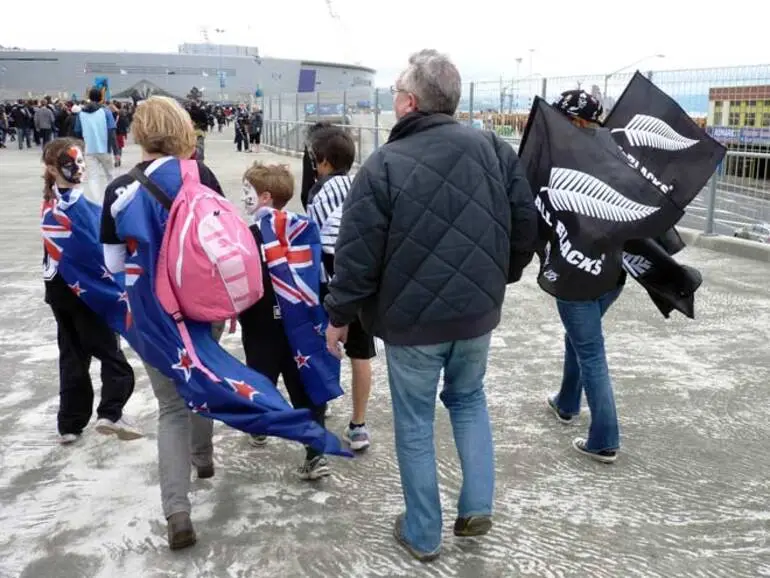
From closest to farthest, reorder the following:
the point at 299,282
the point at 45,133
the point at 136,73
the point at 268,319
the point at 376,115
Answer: the point at 299,282, the point at 268,319, the point at 376,115, the point at 45,133, the point at 136,73

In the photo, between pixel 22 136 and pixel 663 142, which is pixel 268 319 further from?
pixel 22 136

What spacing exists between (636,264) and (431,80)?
4.96 ft

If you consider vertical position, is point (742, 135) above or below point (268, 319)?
above

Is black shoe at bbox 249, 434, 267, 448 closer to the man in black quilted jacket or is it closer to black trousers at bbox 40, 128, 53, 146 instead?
the man in black quilted jacket

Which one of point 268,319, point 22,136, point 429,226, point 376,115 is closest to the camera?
point 429,226

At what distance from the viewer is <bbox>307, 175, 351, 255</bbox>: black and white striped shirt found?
3441 millimetres

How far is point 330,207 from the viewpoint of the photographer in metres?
3.45

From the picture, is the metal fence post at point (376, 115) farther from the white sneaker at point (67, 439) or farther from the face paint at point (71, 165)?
the white sneaker at point (67, 439)

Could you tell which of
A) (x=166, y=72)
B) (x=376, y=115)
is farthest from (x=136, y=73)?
(x=376, y=115)

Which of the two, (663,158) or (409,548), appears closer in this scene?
(409,548)

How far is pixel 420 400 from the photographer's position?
8.98ft

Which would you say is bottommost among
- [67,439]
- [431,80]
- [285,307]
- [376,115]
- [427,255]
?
[67,439]

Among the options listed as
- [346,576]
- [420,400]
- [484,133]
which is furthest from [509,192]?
[346,576]

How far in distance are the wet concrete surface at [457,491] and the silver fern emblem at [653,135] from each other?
1.47 m
